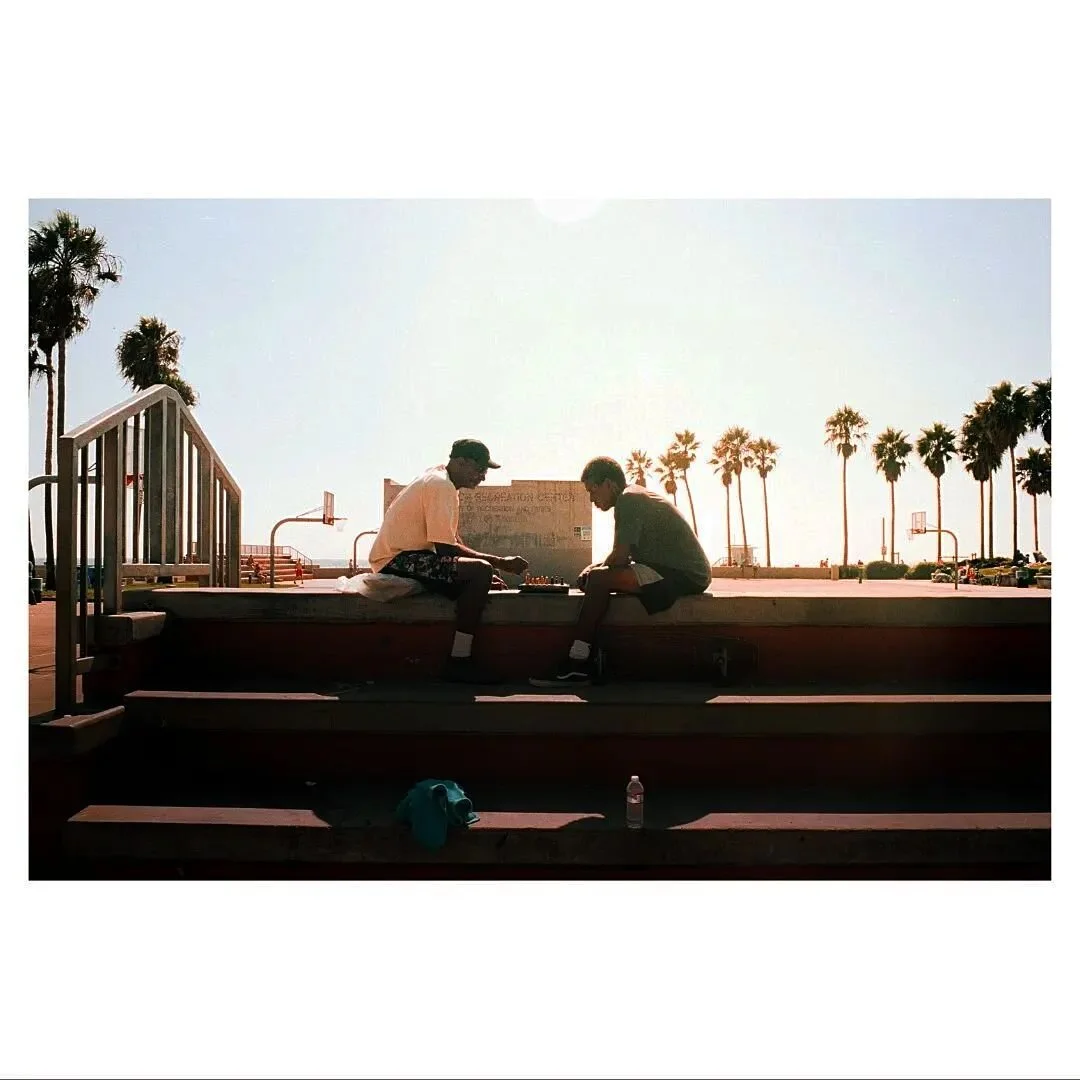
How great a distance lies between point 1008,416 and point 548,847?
6009 centimetres

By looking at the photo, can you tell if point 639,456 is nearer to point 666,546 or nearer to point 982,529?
point 982,529

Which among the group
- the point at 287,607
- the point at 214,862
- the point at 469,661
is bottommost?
the point at 214,862

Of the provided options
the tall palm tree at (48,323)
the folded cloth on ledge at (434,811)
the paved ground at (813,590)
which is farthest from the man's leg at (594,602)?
the tall palm tree at (48,323)

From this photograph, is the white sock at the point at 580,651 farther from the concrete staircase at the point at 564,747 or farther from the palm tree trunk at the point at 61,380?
the palm tree trunk at the point at 61,380

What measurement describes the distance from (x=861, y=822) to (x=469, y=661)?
2497 millimetres

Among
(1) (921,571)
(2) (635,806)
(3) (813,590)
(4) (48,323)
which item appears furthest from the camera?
(1) (921,571)

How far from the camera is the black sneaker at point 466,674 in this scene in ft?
16.2

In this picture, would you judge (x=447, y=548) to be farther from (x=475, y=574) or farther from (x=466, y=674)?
(x=466, y=674)

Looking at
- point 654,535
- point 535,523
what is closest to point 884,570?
point 535,523

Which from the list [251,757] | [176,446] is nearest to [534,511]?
[176,446]

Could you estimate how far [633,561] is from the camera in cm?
514

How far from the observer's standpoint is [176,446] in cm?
571

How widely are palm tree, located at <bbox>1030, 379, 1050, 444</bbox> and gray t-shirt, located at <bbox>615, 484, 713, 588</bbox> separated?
160 ft

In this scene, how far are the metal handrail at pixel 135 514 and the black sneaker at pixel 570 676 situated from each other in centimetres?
270
